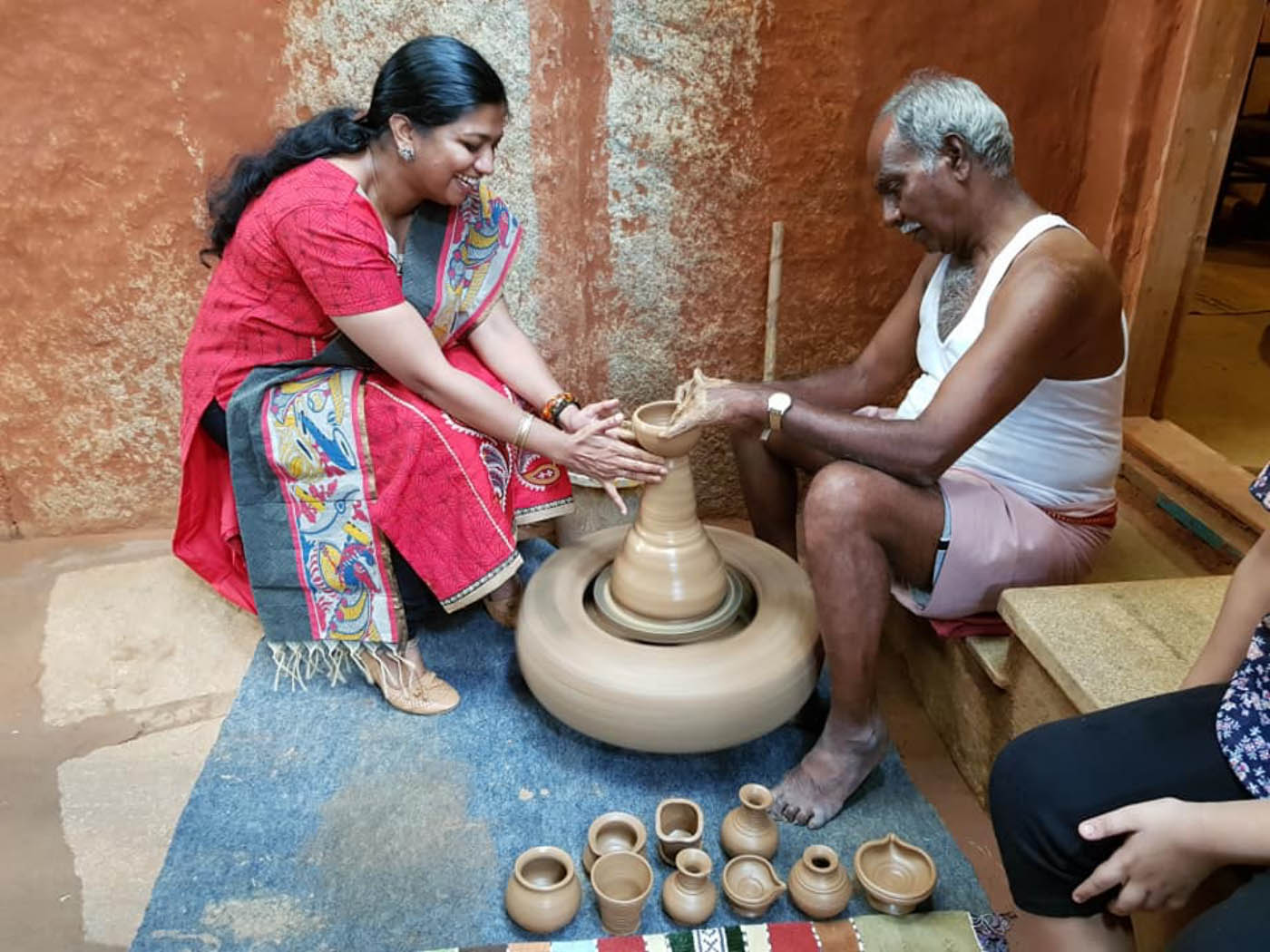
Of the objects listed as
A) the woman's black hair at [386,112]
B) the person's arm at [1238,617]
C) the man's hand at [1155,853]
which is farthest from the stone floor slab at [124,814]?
the person's arm at [1238,617]

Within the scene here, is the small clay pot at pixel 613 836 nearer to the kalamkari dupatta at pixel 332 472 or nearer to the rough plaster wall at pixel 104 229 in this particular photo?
the kalamkari dupatta at pixel 332 472

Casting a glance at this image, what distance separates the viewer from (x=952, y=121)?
6.70 ft

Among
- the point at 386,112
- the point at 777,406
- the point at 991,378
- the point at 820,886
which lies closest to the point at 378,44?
the point at 386,112

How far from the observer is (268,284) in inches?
94.0

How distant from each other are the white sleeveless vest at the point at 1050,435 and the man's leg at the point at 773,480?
1.52 ft

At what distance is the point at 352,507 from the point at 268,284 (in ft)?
1.91

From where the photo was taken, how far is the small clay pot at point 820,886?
1.93 metres

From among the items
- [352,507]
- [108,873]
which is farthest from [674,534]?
[108,873]

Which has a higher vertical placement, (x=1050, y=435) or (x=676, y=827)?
(x=1050, y=435)

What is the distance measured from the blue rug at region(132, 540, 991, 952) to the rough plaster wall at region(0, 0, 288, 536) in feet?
3.67

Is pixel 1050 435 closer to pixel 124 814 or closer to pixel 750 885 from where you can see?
pixel 750 885

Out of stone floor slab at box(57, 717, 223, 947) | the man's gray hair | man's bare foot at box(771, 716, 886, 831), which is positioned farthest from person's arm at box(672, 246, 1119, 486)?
stone floor slab at box(57, 717, 223, 947)

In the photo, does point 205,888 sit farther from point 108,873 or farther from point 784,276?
point 784,276

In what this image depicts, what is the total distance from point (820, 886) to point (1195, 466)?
1784 mm
